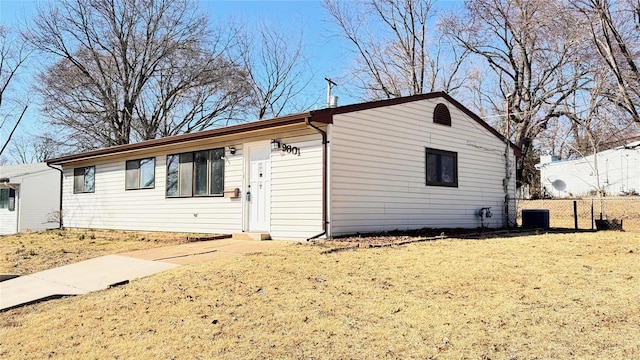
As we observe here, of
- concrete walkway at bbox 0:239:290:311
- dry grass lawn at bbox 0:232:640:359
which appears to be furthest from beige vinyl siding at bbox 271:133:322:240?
dry grass lawn at bbox 0:232:640:359

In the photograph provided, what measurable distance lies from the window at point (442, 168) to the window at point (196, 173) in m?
5.37

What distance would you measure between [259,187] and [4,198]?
20.0m

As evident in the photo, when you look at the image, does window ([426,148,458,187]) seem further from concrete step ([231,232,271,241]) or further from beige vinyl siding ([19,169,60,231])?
beige vinyl siding ([19,169,60,231])

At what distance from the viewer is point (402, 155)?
10.6 metres

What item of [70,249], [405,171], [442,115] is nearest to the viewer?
[70,249]

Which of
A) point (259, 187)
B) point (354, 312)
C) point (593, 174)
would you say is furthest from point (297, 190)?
point (593, 174)

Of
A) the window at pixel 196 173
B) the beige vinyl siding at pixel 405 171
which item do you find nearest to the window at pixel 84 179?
the window at pixel 196 173

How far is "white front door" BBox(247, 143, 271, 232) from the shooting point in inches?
393

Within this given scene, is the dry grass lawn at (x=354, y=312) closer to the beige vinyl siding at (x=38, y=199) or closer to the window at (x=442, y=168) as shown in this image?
the window at (x=442, y=168)

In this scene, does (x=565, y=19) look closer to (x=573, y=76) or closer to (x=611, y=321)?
(x=611, y=321)

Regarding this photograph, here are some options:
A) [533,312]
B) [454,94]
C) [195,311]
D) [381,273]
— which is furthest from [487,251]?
[454,94]

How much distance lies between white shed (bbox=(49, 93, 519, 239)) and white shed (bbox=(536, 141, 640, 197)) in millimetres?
14686

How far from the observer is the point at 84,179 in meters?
15.7

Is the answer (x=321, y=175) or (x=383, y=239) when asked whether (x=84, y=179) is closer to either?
(x=321, y=175)
